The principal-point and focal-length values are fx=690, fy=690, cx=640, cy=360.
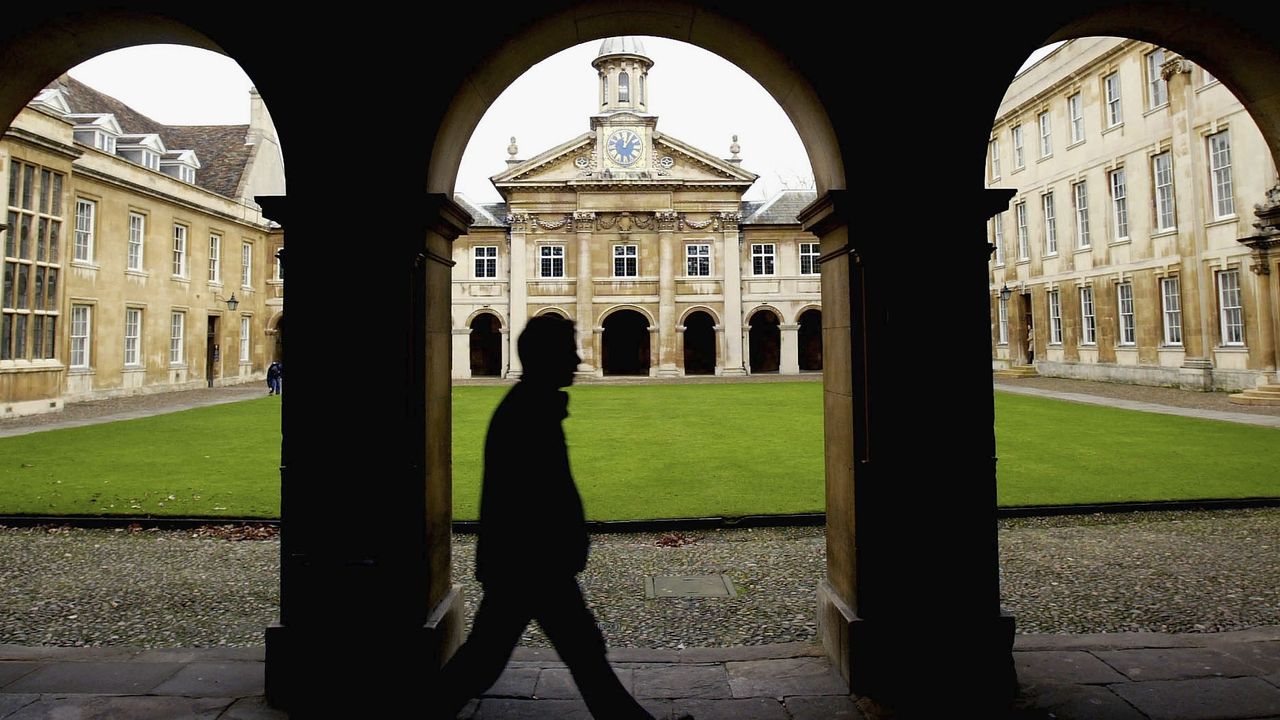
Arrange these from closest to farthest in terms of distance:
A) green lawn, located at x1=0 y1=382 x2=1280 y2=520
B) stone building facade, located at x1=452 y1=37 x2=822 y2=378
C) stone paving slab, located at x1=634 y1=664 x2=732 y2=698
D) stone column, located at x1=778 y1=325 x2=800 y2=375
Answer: stone paving slab, located at x1=634 y1=664 x2=732 y2=698
green lawn, located at x1=0 y1=382 x2=1280 y2=520
stone building facade, located at x1=452 y1=37 x2=822 y2=378
stone column, located at x1=778 y1=325 x2=800 y2=375

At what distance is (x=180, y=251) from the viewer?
86.6ft

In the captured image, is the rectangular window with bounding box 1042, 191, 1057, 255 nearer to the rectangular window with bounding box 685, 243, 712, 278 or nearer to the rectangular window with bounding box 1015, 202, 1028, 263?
the rectangular window with bounding box 1015, 202, 1028, 263

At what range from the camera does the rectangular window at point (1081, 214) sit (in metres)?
24.7

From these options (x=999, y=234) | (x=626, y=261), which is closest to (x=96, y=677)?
(x=626, y=261)

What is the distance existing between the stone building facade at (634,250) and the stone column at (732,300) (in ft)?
0.17

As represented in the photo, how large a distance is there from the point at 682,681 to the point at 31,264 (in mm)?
22809

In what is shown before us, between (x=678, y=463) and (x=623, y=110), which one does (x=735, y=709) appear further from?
(x=623, y=110)

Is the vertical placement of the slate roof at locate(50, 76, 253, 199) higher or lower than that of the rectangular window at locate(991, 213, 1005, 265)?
higher

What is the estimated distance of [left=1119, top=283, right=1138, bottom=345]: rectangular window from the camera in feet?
75.8

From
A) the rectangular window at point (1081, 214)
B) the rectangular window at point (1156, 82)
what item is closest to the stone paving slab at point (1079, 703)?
the rectangular window at point (1156, 82)

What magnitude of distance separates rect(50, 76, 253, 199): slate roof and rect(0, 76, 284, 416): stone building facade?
0.07 metres

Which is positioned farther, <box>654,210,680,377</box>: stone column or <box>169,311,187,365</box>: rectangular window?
<box>654,210,680,377</box>: stone column

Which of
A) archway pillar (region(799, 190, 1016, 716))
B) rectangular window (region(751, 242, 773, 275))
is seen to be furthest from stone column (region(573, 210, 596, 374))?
archway pillar (region(799, 190, 1016, 716))

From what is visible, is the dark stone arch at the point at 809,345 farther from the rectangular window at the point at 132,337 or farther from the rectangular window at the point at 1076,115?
the rectangular window at the point at 132,337
